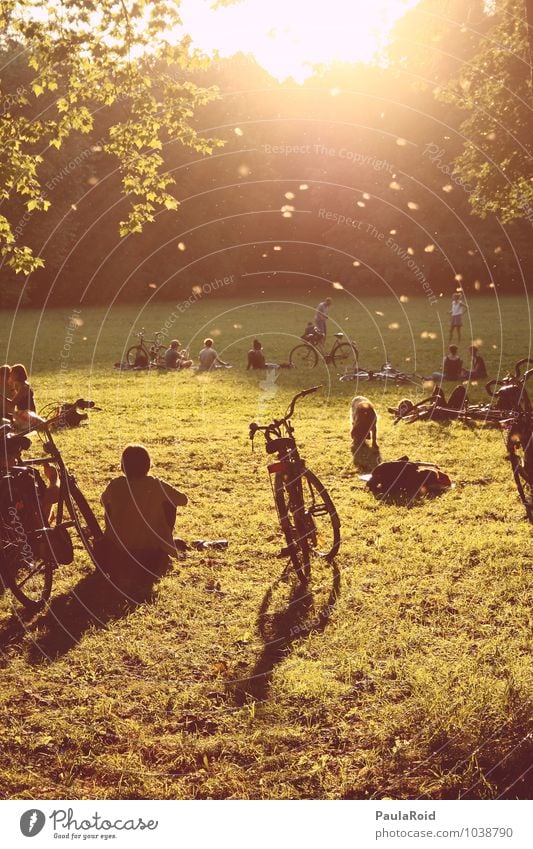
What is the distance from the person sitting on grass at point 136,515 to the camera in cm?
956

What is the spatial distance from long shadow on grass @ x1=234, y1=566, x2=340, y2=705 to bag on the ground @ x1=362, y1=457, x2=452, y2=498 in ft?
13.1

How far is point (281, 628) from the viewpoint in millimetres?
8102

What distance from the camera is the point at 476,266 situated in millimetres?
61531

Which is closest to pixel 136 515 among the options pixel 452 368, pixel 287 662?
pixel 287 662

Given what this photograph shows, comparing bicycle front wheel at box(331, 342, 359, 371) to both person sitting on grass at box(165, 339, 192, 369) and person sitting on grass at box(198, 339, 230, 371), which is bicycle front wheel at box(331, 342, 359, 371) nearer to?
person sitting on grass at box(198, 339, 230, 371)

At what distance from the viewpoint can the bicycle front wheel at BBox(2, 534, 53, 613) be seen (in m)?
8.26

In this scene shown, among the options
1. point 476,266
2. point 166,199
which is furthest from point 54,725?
point 476,266

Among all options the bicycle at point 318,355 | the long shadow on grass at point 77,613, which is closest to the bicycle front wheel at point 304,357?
the bicycle at point 318,355

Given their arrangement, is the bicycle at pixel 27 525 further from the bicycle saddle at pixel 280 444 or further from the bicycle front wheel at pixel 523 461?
the bicycle front wheel at pixel 523 461

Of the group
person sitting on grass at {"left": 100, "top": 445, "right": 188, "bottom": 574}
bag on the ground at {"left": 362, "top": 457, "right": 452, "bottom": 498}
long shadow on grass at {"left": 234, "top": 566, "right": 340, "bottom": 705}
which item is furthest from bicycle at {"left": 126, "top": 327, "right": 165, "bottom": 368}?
long shadow on grass at {"left": 234, "top": 566, "right": 340, "bottom": 705}

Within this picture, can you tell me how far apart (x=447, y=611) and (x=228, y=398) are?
15.0 meters

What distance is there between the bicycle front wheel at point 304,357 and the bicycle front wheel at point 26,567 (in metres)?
20.6

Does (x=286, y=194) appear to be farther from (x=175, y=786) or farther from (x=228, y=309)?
(x=175, y=786)

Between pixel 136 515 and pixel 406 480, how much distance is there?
5.27 meters
